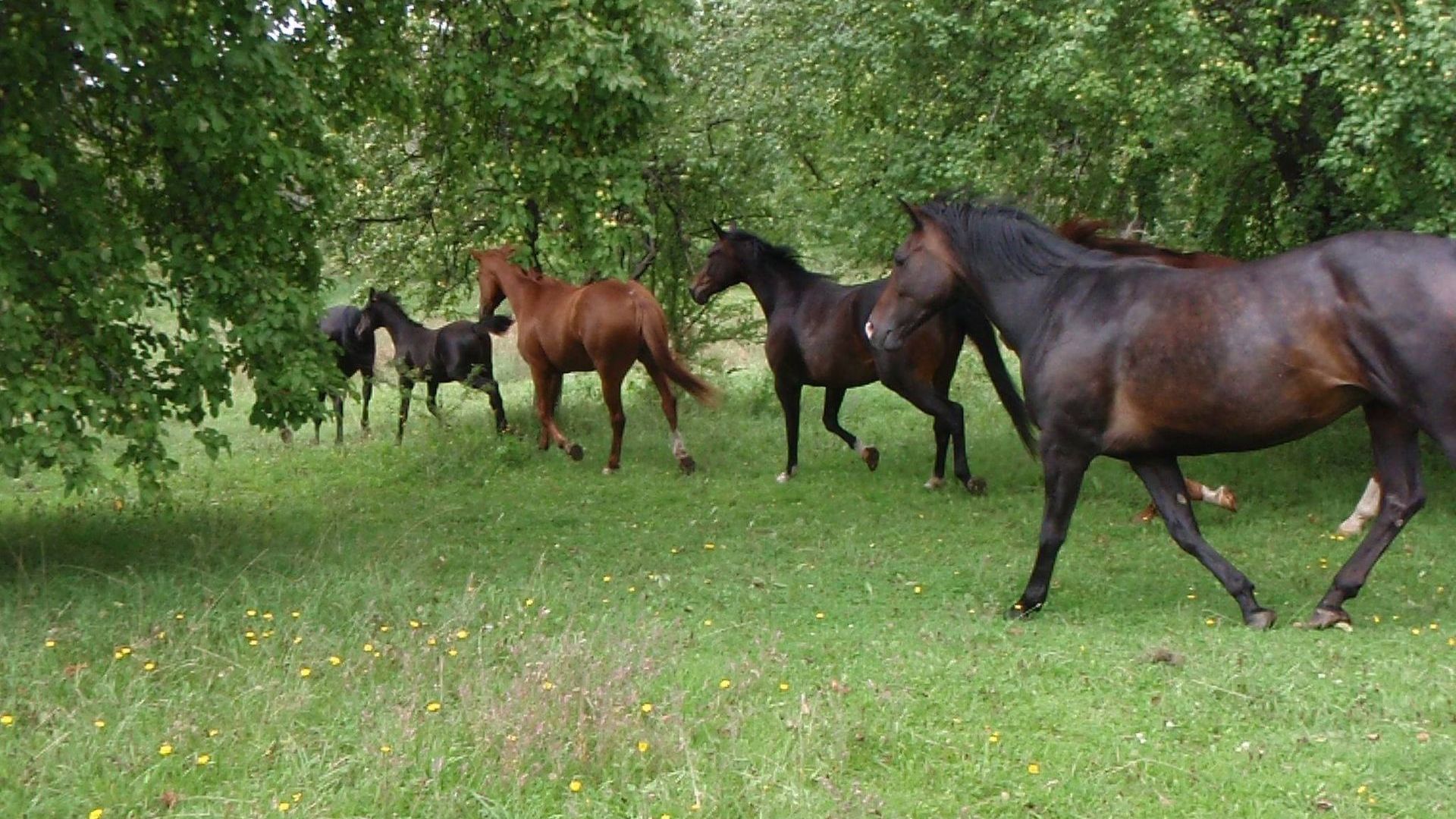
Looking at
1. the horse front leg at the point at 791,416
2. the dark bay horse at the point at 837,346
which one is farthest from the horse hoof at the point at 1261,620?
the horse front leg at the point at 791,416

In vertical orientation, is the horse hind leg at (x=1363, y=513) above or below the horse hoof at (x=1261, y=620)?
above

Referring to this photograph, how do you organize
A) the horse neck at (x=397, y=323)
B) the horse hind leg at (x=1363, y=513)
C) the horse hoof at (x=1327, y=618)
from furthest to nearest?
the horse neck at (x=397, y=323) → the horse hind leg at (x=1363, y=513) → the horse hoof at (x=1327, y=618)

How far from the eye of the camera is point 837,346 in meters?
12.3

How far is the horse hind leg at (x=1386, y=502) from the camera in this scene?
272 inches

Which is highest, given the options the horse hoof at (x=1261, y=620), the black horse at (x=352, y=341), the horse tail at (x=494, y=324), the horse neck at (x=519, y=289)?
the horse neck at (x=519, y=289)

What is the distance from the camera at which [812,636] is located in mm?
6977

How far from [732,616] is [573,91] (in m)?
3.49

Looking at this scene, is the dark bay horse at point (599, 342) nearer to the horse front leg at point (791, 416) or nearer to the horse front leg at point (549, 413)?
the horse front leg at point (549, 413)

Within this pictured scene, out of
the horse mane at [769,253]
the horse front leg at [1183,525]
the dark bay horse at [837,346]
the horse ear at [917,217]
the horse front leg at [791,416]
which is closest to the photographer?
the horse front leg at [1183,525]

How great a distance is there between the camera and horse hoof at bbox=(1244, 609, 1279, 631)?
6.87m

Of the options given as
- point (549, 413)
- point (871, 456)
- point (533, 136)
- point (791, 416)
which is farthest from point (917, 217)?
point (549, 413)

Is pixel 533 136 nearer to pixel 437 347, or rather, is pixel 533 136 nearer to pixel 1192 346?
pixel 1192 346

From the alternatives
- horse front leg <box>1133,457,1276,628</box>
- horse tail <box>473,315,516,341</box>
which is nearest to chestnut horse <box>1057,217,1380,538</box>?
horse front leg <box>1133,457,1276,628</box>

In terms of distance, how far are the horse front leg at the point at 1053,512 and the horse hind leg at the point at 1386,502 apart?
1.34m
